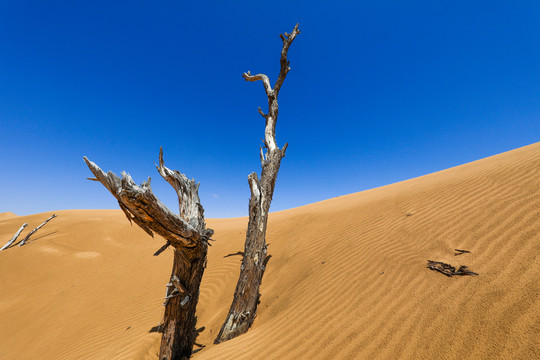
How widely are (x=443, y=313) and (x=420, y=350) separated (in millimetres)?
553

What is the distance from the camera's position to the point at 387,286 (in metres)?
2.94

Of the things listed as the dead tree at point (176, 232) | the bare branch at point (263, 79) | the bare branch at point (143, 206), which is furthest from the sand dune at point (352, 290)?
the bare branch at point (263, 79)

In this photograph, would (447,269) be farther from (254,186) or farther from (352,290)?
(254,186)

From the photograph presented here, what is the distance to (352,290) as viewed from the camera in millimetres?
3188

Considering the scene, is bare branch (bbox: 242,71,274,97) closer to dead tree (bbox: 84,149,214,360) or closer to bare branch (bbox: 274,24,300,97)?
bare branch (bbox: 274,24,300,97)

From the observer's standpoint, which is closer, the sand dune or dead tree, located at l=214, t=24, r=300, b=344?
the sand dune

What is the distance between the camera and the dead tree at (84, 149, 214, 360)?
216 cm

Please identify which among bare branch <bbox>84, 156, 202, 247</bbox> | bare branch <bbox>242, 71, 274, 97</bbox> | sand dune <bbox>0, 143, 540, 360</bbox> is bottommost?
sand dune <bbox>0, 143, 540, 360</bbox>

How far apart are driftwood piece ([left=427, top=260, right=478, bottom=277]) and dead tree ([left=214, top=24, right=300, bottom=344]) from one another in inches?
110

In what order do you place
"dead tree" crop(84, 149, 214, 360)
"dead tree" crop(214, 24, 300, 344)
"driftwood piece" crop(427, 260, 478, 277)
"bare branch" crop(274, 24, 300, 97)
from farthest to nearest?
"bare branch" crop(274, 24, 300, 97), "dead tree" crop(214, 24, 300, 344), "driftwood piece" crop(427, 260, 478, 277), "dead tree" crop(84, 149, 214, 360)

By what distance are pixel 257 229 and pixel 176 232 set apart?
2.01m

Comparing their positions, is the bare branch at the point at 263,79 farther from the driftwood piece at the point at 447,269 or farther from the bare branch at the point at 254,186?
the driftwood piece at the point at 447,269

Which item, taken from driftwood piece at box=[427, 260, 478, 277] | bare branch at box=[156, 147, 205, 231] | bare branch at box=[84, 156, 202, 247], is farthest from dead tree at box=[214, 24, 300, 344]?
driftwood piece at box=[427, 260, 478, 277]

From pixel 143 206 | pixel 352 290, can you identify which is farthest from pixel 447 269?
pixel 143 206
